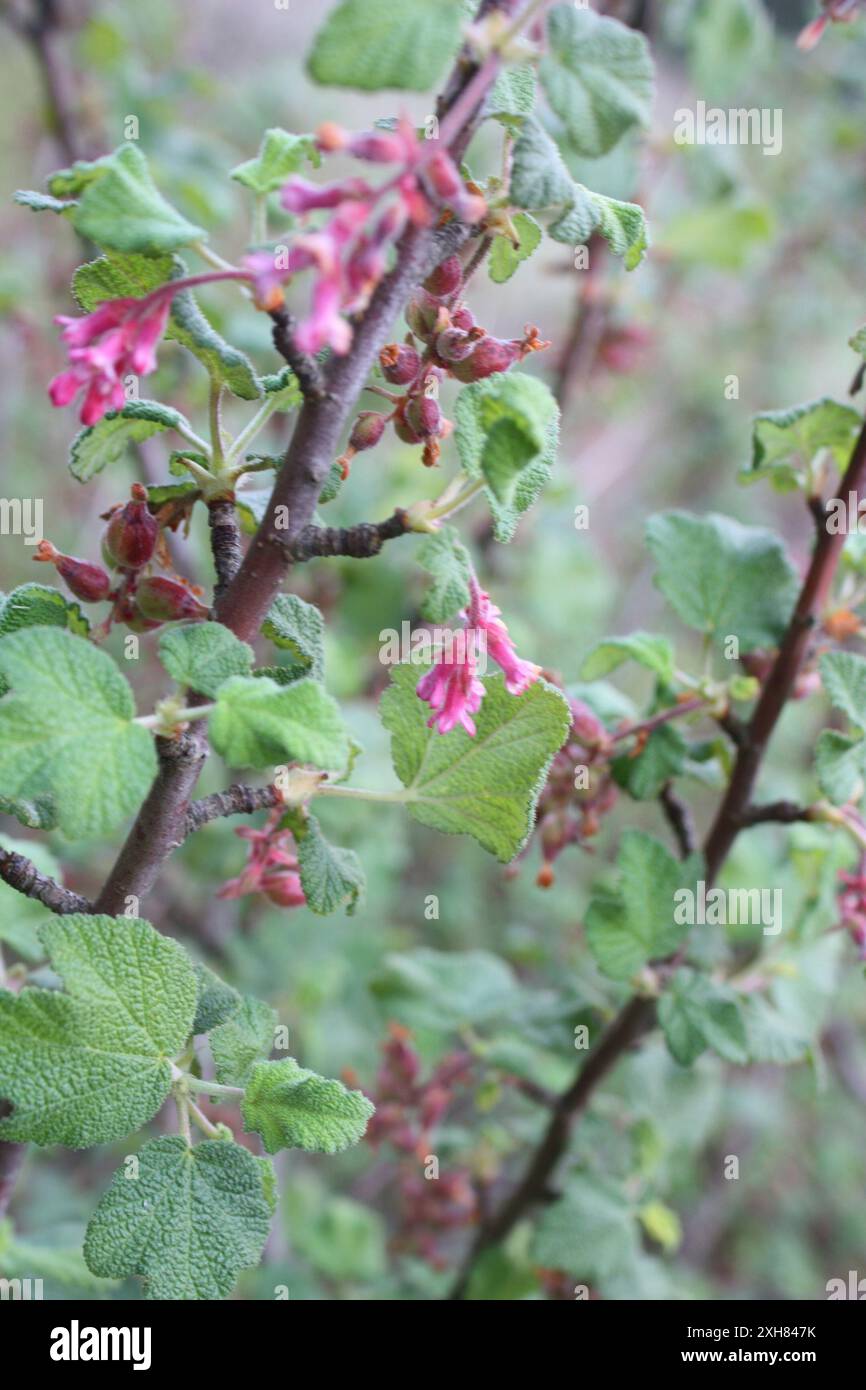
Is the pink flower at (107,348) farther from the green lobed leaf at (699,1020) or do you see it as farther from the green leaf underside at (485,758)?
the green lobed leaf at (699,1020)

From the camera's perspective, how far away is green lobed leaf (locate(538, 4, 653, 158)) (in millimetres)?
497

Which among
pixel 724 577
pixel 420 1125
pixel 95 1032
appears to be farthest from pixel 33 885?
pixel 420 1125

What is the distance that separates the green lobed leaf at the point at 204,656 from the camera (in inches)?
20.0

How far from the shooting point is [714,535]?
34.0 inches

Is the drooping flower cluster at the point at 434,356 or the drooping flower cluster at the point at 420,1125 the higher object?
the drooping flower cluster at the point at 434,356

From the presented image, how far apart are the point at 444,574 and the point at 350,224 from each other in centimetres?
15

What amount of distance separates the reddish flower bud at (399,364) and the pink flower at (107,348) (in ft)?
0.39

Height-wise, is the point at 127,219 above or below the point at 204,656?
above

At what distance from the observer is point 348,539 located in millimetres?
525

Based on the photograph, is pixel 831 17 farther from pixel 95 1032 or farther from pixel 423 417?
pixel 95 1032

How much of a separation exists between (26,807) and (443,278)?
1.06ft

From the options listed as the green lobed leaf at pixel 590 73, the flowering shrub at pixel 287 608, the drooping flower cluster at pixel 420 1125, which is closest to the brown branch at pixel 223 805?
the flowering shrub at pixel 287 608
